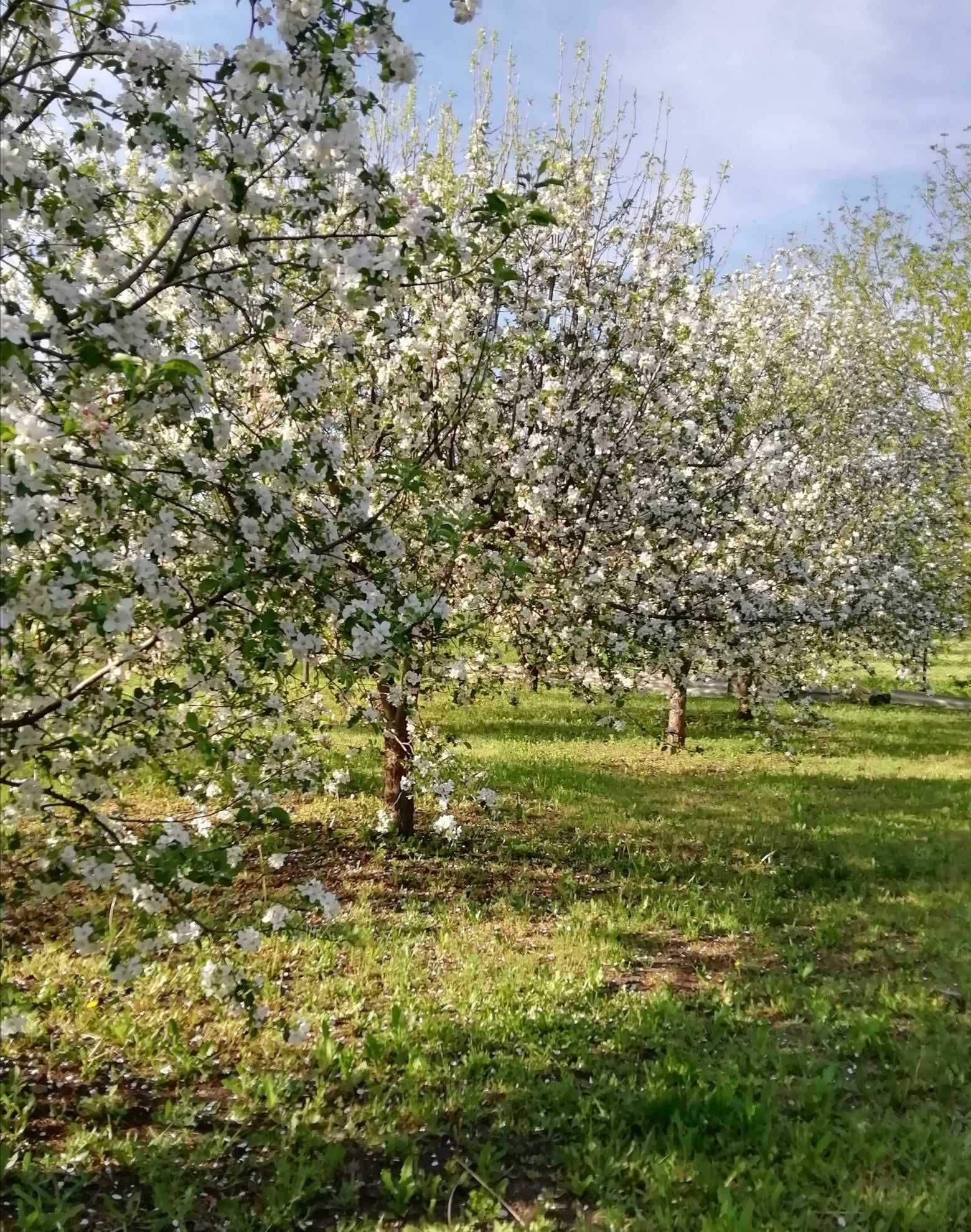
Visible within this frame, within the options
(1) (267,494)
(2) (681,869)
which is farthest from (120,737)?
(2) (681,869)

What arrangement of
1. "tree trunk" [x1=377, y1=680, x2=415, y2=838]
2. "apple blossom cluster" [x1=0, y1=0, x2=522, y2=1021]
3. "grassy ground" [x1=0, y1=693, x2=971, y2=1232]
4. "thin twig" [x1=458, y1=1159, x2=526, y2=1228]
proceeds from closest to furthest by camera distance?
"apple blossom cluster" [x1=0, y1=0, x2=522, y2=1021] → "thin twig" [x1=458, y1=1159, x2=526, y2=1228] → "grassy ground" [x1=0, y1=693, x2=971, y2=1232] → "tree trunk" [x1=377, y1=680, x2=415, y2=838]

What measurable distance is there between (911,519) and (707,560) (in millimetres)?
10171

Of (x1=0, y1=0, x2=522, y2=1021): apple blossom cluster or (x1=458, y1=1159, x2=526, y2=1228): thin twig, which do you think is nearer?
(x1=0, y1=0, x2=522, y2=1021): apple blossom cluster

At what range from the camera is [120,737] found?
4398 millimetres

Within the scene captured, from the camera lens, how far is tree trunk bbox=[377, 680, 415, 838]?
877 cm

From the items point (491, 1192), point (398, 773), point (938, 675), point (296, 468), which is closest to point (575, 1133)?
point (491, 1192)

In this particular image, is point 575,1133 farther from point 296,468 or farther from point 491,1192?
point 296,468

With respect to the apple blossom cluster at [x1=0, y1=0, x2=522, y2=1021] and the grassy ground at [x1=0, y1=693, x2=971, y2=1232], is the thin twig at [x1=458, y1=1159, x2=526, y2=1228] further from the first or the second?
the apple blossom cluster at [x1=0, y1=0, x2=522, y2=1021]

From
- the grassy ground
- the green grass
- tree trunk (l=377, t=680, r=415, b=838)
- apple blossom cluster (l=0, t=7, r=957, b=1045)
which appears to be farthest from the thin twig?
the green grass

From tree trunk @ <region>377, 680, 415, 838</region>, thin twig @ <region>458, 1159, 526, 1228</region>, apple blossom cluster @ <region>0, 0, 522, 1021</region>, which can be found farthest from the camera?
tree trunk @ <region>377, 680, 415, 838</region>

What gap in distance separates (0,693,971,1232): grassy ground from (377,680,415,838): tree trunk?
0.32 metres

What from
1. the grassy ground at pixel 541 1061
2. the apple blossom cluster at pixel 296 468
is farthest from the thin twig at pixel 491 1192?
the apple blossom cluster at pixel 296 468

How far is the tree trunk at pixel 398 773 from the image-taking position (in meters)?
8.77

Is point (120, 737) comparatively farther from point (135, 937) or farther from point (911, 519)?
point (911, 519)
